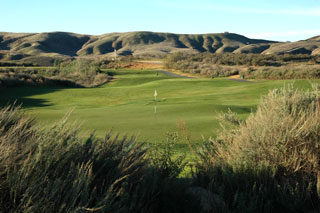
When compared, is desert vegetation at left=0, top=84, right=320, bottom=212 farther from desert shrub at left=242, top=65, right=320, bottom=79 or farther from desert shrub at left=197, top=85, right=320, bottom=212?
desert shrub at left=242, top=65, right=320, bottom=79

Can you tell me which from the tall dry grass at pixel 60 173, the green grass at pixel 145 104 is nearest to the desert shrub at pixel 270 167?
the tall dry grass at pixel 60 173

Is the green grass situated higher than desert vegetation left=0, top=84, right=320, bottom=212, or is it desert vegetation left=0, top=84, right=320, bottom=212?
desert vegetation left=0, top=84, right=320, bottom=212

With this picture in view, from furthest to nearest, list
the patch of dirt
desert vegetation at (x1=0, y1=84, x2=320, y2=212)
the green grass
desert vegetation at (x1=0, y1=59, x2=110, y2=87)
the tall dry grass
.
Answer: the patch of dirt
desert vegetation at (x1=0, y1=59, x2=110, y2=87)
the green grass
desert vegetation at (x1=0, y1=84, x2=320, y2=212)
the tall dry grass

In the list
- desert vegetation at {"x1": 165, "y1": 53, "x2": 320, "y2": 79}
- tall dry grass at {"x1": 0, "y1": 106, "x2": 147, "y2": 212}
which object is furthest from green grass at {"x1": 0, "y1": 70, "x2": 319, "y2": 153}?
desert vegetation at {"x1": 165, "y1": 53, "x2": 320, "y2": 79}

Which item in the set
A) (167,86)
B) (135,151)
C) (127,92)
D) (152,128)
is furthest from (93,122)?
(167,86)

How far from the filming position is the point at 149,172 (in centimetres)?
451

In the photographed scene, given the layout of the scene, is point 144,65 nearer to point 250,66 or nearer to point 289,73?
point 250,66

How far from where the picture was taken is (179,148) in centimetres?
997

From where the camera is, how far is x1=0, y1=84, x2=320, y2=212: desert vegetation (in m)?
3.39

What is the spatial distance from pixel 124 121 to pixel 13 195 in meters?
10.3

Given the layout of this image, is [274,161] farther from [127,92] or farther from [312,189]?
[127,92]

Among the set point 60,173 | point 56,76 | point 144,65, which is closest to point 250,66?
point 144,65

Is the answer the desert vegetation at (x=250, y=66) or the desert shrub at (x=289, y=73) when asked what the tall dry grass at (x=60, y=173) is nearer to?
the desert shrub at (x=289, y=73)

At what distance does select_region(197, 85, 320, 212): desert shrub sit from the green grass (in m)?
1.59
